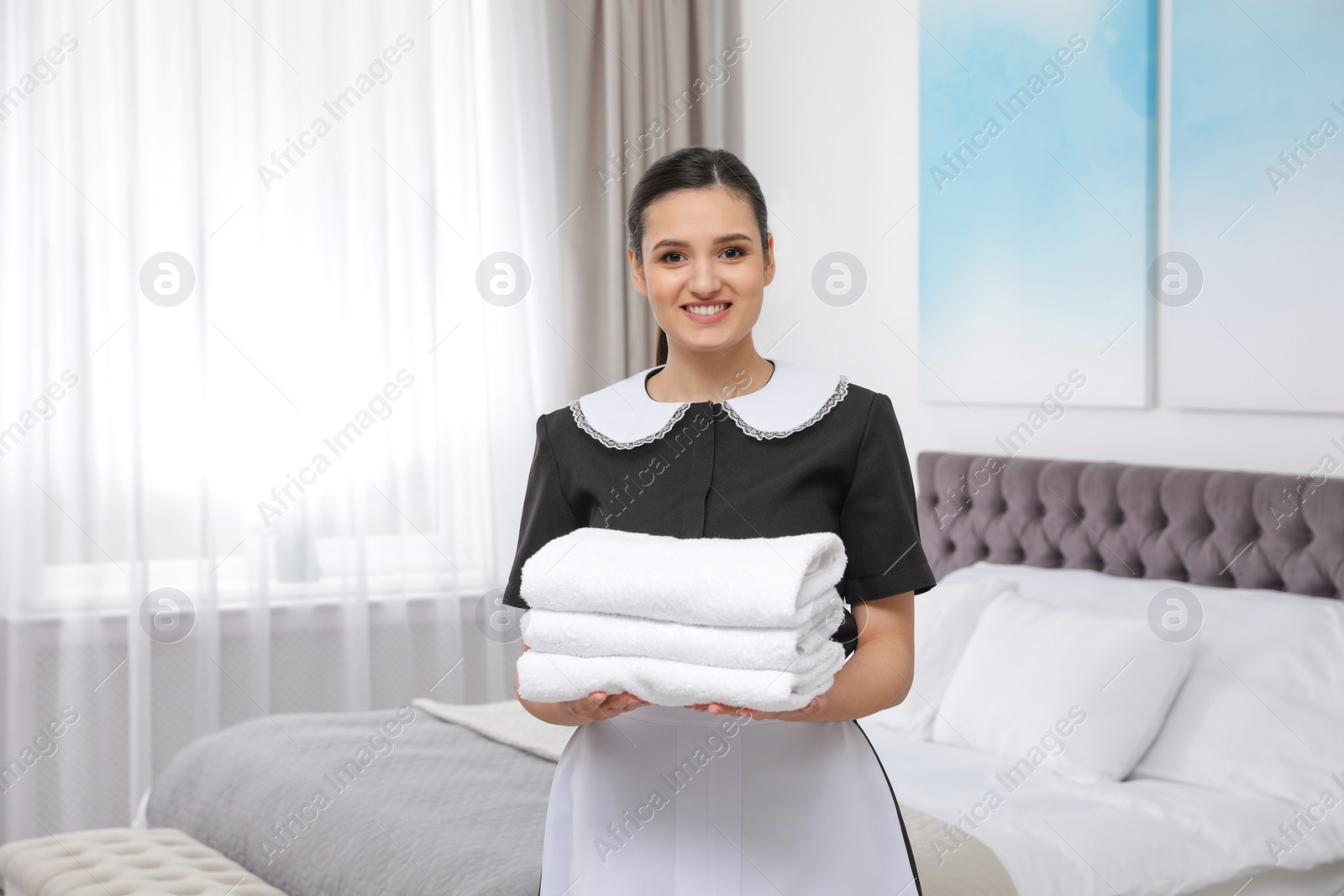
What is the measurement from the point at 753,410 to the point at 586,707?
0.34 meters

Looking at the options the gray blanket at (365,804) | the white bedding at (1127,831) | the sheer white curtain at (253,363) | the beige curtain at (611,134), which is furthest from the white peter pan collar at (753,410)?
the beige curtain at (611,134)

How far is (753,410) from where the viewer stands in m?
1.23

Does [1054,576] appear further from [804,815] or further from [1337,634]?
[804,815]

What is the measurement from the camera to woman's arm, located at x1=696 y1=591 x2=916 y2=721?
1.08 meters

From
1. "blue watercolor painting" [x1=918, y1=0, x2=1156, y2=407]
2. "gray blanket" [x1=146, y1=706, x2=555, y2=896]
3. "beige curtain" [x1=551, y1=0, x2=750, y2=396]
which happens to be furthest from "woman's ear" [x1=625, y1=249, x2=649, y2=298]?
"beige curtain" [x1=551, y1=0, x2=750, y2=396]

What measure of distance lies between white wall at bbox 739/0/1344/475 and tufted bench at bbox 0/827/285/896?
2.15 metres

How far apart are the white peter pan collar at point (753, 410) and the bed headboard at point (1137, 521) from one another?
1628 millimetres

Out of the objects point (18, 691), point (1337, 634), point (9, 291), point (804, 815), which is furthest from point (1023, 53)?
point (18, 691)

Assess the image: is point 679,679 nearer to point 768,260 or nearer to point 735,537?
point 735,537

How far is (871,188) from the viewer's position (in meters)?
3.76

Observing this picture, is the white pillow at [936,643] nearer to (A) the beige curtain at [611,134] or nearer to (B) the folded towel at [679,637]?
(B) the folded towel at [679,637]

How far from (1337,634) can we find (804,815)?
1.55 meters

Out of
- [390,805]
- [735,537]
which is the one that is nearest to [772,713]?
[735,537]

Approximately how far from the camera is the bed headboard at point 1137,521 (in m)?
2.46
